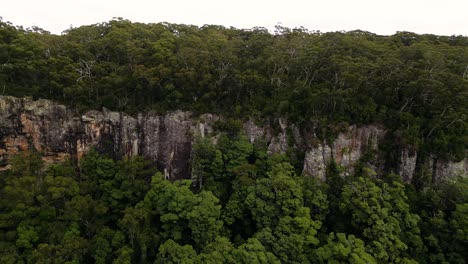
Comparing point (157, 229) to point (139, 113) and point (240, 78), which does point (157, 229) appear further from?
point (240, 78)

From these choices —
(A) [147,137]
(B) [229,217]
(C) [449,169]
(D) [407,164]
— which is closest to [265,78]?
(A) [147,137]

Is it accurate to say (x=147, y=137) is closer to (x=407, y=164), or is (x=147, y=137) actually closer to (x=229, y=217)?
(x=229, y=217)

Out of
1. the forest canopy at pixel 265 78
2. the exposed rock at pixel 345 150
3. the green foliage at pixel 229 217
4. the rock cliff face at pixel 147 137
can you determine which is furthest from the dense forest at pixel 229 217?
the forest canopy at pixel 265 78

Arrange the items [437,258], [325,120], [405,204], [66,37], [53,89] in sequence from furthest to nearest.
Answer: [66,37], [53,89], [325,120], [405,204], [437,258]

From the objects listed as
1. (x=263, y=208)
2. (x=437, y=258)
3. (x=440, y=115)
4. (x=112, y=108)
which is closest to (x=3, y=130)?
(x=112, y=108)

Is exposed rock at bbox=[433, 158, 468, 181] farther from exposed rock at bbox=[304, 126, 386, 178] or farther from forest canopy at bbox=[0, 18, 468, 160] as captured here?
exposed rock at bbox=[304, 126, 386, 178]

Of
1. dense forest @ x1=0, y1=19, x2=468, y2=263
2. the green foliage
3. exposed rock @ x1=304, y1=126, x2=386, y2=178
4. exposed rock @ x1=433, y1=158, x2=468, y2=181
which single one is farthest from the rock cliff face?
exposed rock @ x1=433, y1=158, x2=468, y2=181
